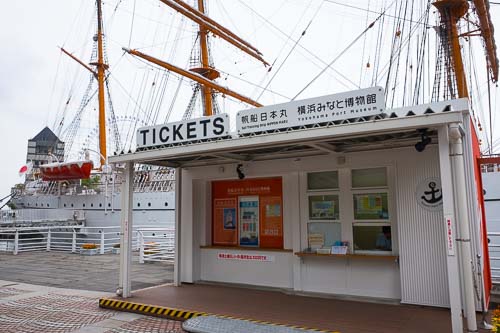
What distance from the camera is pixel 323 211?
7367 millimetres

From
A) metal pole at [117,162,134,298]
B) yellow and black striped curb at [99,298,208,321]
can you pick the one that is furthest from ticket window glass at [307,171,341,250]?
metal pole at [117,162,134,298]

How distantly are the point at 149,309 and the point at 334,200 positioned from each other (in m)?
3.77

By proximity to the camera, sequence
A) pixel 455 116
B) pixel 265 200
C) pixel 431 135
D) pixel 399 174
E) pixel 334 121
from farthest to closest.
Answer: pixel 265 200 < pixel 399 174 < pixel 431 135 < pixel 334 121 < pixel 455 116

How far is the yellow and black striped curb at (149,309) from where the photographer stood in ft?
20.0

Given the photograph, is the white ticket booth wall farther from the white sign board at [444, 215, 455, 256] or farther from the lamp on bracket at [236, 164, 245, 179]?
the white sign board at [444, 215, 455, 256]

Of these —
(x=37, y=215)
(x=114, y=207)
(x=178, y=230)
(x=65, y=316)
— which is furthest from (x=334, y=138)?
(x=114, y=207)

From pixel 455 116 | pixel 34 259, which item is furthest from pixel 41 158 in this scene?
pixel 455 116

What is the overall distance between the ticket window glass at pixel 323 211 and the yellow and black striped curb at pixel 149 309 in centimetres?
257

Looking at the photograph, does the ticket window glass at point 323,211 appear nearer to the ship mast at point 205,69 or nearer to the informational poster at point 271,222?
the informational poster at point 271,222

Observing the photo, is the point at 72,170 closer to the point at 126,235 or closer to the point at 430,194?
the point at 126,235

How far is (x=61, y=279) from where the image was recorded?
974 cm

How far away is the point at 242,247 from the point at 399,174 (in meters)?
3.55

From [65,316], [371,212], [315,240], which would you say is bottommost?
[65,316]

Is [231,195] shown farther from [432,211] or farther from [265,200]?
[432,211]
